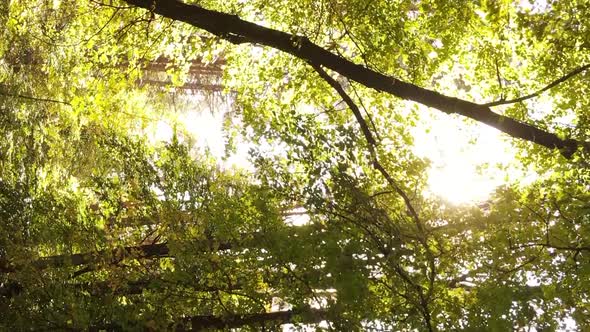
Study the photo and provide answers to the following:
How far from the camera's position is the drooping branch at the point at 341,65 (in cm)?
486

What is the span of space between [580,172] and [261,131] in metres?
3.05

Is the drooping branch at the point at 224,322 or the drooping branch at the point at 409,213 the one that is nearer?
the drooping branch at the point at 409,213

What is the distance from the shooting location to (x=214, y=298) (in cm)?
519

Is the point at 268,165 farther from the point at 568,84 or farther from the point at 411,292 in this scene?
the point at 568,84

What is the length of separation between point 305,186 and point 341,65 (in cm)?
143

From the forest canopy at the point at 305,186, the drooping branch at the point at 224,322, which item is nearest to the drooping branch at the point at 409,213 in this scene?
the forest canopy at the point at 305,186

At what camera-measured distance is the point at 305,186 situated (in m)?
4.46

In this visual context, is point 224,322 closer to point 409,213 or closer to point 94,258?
point 94,258

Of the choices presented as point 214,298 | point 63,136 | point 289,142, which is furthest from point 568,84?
point 63,136

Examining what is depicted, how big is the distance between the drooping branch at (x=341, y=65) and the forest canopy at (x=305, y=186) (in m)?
0.02

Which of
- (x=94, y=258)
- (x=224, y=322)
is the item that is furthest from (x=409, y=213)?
(x=94, y=258)

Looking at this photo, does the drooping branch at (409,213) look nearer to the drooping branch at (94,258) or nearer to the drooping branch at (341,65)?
the drooping branch at (341,65)

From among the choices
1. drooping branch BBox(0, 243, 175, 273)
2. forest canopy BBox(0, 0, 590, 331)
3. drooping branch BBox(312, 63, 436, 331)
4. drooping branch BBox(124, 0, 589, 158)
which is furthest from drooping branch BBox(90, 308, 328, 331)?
drooping branch BBox(124, 0, 589, 158)

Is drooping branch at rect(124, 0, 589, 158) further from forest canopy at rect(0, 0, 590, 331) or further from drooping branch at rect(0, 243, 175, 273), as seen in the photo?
drooping branch at rect(0, 243, 175, 273)
